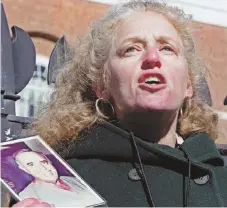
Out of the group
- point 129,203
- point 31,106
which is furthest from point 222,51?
point 129,203

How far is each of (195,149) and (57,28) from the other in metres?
4.41

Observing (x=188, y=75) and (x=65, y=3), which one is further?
(x=65, y=3)

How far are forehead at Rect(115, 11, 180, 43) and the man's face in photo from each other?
525mm

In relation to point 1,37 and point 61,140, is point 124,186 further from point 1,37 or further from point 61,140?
point 1,37

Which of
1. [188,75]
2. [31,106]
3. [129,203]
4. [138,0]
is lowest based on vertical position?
[31,106]

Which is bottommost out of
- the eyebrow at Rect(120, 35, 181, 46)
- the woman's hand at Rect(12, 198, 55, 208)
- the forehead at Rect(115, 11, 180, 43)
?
the woman's hand at Rect(12, 198, 55, 208)

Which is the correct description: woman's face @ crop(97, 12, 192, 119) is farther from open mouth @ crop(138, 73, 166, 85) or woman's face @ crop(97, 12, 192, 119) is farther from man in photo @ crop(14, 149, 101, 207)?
man in photo @ crop(14, 149, 101, 207)

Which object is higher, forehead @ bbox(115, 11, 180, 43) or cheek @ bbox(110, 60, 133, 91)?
forehead @ bbox(115, 11, 180, 43)

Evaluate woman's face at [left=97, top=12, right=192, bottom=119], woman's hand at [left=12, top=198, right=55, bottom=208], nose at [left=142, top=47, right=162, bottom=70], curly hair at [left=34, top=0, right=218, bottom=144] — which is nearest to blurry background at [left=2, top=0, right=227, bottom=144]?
curly hair at [left=34, top=0, right=218, bottom=144]

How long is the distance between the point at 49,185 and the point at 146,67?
18.1 inches

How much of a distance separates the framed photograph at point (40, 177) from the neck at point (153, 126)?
0.34 metres

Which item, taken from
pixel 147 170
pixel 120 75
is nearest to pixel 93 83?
pixel 120 75

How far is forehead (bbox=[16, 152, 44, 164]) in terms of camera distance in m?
1.52

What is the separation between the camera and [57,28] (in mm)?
6148
